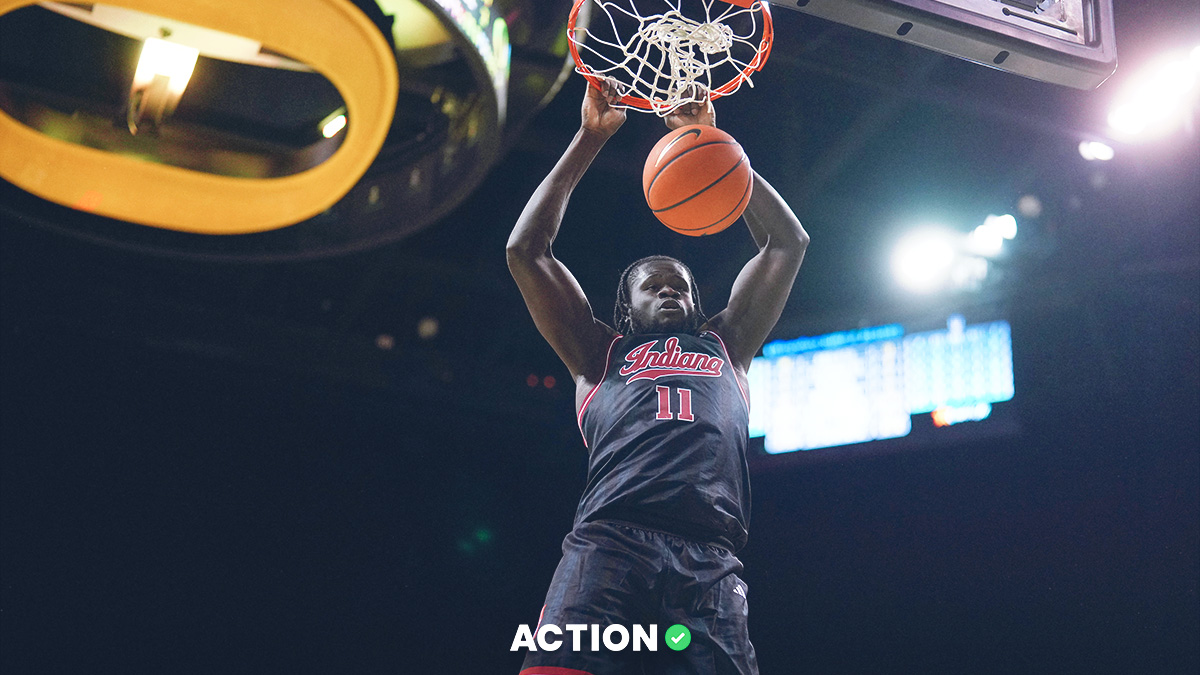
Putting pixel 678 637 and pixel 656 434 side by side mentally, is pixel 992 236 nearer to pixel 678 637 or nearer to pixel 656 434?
pixel 656 434

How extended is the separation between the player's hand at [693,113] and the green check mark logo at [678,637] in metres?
1.65

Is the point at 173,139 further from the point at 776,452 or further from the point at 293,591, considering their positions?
the point at 776,452

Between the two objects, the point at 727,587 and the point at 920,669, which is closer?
the point at 727,587

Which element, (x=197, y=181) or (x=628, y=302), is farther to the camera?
(x=197, y=181)

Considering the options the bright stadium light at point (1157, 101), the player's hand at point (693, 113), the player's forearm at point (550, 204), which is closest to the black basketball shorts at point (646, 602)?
the player's forearm at point (550, 204)

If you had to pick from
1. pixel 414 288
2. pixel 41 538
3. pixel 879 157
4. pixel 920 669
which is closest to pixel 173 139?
pixel 414 288

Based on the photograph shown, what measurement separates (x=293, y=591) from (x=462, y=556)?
1.19 metres

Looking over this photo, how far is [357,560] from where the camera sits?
750 cm

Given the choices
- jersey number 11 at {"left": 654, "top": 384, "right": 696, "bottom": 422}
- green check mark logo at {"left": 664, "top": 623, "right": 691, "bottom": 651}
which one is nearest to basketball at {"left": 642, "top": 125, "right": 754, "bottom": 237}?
jersey number 11 at {"left": 654, "top": 384, "right": 696, "bottom": 422}

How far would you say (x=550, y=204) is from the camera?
312 centimetres

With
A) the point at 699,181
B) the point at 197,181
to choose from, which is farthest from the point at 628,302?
the point at 197,181

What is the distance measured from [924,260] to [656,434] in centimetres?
448

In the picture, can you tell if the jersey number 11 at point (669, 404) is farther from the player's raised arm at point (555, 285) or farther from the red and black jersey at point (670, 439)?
the player's raised arm at point (555, 285)

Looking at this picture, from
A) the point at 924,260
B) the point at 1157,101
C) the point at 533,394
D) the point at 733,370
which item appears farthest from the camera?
the point at 533,394
